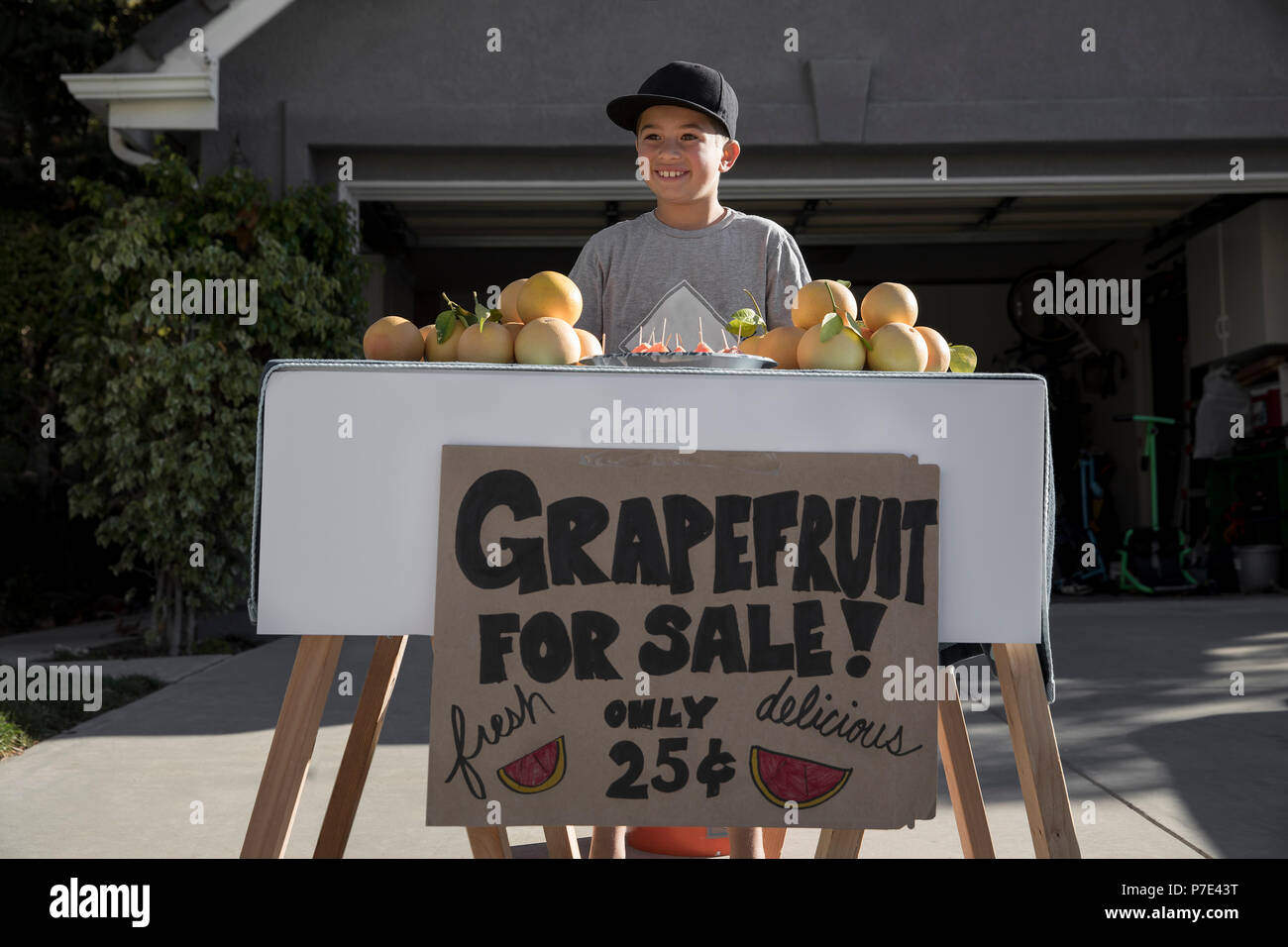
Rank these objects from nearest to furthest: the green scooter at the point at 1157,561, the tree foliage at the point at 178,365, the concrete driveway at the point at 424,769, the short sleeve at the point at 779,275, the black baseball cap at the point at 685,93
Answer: the black baseball cap at the point at 685,93 < the short sleeve at the point at 779,275 < the concrete driveway at the point at 424,769 < the tree foliage at the point at 178,365 < the green scooter at the point at 1157,561

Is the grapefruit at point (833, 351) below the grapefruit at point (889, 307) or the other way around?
below

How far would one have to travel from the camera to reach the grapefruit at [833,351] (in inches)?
65.3

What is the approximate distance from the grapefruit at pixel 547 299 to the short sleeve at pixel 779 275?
58cm

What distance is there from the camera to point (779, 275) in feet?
7.69

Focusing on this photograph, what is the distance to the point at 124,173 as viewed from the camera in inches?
328

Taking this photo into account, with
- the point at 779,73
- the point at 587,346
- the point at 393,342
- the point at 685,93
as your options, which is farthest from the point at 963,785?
the point at 779,73

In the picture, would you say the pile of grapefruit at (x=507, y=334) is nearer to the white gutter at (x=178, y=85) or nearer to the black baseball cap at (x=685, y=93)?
the black baseball cap at (x=685, y=93)

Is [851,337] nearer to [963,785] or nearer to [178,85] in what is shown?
[963,785]

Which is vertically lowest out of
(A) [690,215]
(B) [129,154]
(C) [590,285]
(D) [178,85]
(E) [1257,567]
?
(E) [1257,567]

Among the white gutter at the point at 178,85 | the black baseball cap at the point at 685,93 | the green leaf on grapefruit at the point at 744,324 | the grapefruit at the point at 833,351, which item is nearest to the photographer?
the grapefruit at the point at 833,351

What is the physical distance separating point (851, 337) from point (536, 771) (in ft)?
2.54

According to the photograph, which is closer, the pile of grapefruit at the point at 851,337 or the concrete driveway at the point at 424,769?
the pile of grapefruit at the point at 851,337

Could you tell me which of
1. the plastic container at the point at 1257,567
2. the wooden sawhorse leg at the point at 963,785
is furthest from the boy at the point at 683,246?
the plastic container at the point at 1257,567

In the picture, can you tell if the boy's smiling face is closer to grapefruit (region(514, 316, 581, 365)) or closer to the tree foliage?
grapefruit (region(514, 316, 581, 365))
